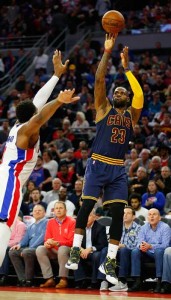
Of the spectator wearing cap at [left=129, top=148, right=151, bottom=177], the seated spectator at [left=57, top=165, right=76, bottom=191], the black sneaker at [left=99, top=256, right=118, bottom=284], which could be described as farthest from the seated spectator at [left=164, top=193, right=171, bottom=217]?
the black sneaker at [left=99, top=256, right=118, bottom=284]

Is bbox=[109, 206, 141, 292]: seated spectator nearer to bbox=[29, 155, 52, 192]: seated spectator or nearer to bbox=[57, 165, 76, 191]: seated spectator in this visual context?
bbox=[57, 165, 76, 191]: seated spectator

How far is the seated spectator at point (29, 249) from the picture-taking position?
14398 millimetres

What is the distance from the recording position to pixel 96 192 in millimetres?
9938

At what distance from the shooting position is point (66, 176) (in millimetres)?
18078

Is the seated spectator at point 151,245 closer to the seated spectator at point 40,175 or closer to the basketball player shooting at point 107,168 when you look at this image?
the basketball player shooting at point 107,168

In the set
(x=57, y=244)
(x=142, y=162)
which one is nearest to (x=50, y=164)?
(x=142, y=162)

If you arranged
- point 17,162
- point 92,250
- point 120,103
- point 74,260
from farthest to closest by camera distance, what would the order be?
point 92,250 → point 120,103 → point 74,260 → point 17,162

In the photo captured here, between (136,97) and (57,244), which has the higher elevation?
(136,97)

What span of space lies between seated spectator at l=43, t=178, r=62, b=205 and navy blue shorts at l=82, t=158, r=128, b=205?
664 cm

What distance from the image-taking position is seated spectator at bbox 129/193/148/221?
1469cm

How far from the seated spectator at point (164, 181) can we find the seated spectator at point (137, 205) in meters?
0.90

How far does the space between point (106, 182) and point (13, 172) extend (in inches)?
58.1

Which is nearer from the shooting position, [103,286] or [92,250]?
[103,286]

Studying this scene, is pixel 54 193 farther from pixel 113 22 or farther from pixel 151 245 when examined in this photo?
pixel 113 22
